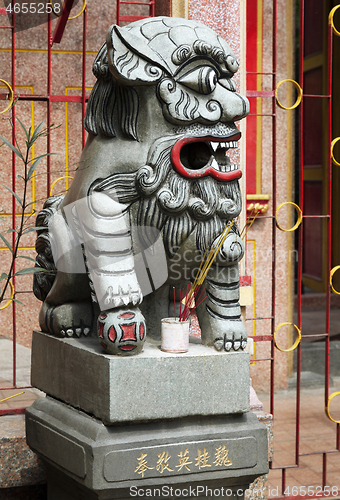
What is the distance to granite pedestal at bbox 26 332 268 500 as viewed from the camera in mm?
1938

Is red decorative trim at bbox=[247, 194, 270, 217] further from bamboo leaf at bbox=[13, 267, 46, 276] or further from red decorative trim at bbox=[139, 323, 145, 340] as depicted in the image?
red decorative trim at bbox=[139, 323, 145, 340]

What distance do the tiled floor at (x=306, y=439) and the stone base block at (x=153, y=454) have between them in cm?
109

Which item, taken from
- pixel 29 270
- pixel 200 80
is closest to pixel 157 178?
pixel 200 80

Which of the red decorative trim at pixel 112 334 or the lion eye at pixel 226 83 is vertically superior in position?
the lion eye at pixel 226 83

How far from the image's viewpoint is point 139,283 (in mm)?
2172

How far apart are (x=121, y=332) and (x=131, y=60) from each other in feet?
2.75

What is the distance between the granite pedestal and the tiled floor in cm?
112

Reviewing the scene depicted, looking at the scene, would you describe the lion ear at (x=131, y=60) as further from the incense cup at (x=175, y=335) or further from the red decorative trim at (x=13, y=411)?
the red decorative trim at (x=13, y=411)

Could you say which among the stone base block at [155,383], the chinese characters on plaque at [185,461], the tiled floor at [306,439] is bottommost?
the tiled floor at [306,439]

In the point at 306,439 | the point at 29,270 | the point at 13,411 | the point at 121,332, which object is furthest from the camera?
the point at 306,439

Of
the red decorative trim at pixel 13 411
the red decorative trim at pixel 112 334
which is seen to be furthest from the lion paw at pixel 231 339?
the red decorative trim at pixel 13 411

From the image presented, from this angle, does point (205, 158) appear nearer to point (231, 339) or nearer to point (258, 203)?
point (231, 339)

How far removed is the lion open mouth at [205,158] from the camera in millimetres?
2008

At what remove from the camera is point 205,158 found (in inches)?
84.5
